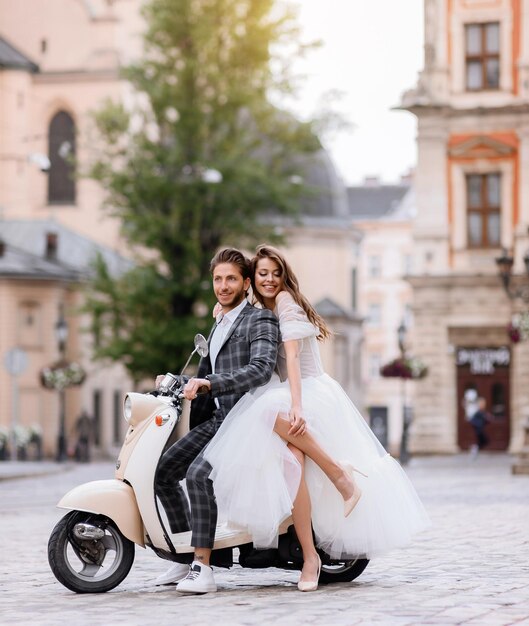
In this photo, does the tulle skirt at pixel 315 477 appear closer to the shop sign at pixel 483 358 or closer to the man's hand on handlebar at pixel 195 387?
the man's hand on handlebar at pixel 195 387

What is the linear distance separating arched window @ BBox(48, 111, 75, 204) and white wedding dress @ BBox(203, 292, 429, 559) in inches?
2551

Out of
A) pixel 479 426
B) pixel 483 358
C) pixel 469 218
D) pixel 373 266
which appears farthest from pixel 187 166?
pixel 373 266

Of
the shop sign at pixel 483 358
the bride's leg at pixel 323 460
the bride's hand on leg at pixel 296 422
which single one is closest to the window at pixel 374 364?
the shop sign at pixel 483 358

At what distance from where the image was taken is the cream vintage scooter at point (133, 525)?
9070 millimetres

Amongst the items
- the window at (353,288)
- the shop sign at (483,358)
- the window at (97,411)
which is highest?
the window at (353,288)

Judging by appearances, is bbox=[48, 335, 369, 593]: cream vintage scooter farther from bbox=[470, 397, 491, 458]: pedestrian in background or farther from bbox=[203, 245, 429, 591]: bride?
bbox=[470, 397, 491, 458]: pedestrian in background

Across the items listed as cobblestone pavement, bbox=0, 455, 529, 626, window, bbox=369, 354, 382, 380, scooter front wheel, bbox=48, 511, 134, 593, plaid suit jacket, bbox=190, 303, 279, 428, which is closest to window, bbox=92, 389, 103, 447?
window, bbox=369, 354, 382, 380

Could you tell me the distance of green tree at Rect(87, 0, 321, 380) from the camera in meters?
45.0

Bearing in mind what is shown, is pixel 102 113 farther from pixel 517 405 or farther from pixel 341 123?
pixel 517 405

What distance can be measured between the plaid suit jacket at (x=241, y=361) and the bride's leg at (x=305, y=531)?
577 mm

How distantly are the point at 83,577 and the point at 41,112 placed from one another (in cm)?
6593

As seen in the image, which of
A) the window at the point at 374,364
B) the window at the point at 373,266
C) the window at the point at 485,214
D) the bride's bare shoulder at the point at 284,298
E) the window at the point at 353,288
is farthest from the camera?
the window at the point at 373,266

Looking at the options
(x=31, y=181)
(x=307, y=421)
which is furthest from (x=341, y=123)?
(x=307, y=421)

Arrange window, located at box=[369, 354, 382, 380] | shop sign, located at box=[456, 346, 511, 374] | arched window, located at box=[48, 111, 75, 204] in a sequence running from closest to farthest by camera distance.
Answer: shop sign, located at box=[456, 346, 511, 374]
arched window, located at box=[48, 111, 75, 204]
window, located at box=[369, 354, 382, 380]
